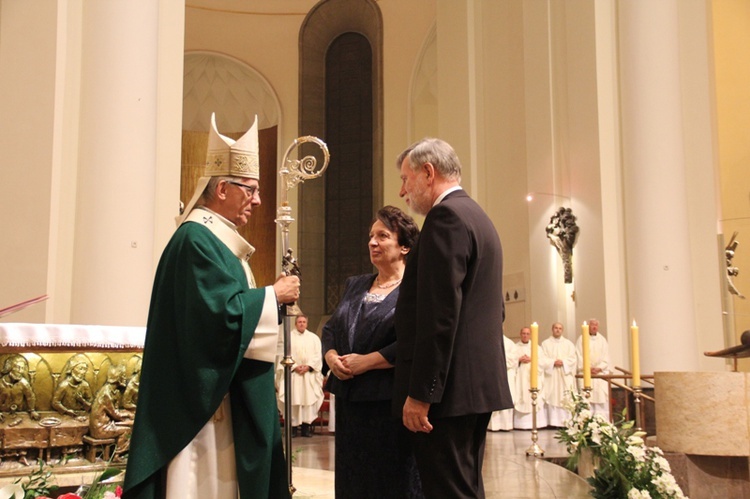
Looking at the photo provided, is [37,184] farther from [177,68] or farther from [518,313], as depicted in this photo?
[518,313]

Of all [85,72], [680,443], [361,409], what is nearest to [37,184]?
[85,72]

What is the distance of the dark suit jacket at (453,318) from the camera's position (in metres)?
2.96

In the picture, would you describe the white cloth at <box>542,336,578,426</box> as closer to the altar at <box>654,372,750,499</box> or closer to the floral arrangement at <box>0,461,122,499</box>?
the altar at <box>654,372,750,499</box>

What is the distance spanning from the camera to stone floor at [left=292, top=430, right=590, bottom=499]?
468 cm

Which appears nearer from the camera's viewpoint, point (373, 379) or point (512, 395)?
point (373, 379)

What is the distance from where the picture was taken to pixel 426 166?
332 centimetres

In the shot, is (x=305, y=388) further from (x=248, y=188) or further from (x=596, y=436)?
(x=248, y=188)

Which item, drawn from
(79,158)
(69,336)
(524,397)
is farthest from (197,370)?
(524,397)

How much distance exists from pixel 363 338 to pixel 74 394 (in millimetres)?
2121

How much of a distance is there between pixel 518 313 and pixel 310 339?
12.0 feet

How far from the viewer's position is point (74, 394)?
4.79 metres

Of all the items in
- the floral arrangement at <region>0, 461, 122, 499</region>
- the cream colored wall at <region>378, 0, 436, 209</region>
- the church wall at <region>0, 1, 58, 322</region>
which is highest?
the cream colored wall at <region>378, 0, 436, 209</region>

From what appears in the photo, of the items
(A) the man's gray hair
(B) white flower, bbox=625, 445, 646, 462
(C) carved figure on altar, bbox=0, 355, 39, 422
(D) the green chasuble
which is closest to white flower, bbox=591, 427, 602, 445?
(B) white flower, bbox=625, 445, 646, 462

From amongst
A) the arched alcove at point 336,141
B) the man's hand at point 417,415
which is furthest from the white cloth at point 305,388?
the man's hand at point 417,415
